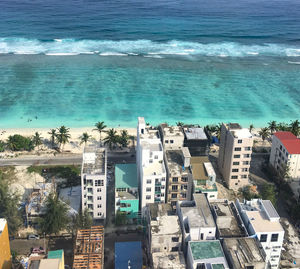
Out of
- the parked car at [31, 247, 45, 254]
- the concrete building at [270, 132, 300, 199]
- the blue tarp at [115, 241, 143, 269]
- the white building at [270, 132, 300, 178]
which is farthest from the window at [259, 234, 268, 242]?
the parked car at [31, 247, 45, 254]

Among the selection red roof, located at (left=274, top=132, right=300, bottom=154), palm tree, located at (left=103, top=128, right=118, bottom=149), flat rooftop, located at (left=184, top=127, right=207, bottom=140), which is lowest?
palm tree, located at (left=103, top=128, right=118, bottom=149)

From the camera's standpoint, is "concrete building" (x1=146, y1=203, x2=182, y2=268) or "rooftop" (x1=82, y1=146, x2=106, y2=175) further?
"rooftop" (x1=82, y1=146, x2=106, y2=175)

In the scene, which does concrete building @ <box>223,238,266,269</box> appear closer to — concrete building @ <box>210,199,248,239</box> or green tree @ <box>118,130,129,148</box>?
concrete building @ <box>210,199,248,239</box>

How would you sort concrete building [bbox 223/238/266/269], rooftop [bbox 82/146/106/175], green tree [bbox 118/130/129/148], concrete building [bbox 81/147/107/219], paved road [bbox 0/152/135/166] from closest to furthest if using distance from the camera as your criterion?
concrete building [bbox 223/238/266/269], concrete building [bbox 81/147/107/219], rooftop [bbox 82/146/106/175], paved road [bbox 0/152/135/166], green tree [bbox 118/130/129/148]

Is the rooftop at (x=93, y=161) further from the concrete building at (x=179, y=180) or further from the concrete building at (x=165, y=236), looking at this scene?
the concrete building at (x=165, y=236)

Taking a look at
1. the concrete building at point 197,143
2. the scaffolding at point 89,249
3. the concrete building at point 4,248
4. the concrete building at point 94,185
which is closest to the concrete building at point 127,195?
the concrete building at point 94,185

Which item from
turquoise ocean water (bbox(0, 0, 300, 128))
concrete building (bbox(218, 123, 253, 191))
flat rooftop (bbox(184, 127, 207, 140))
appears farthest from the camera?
turquoise ocean water (bbox(0, 0, 300, 128))

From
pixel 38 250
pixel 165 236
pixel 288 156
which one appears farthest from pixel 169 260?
pixel 288 156
